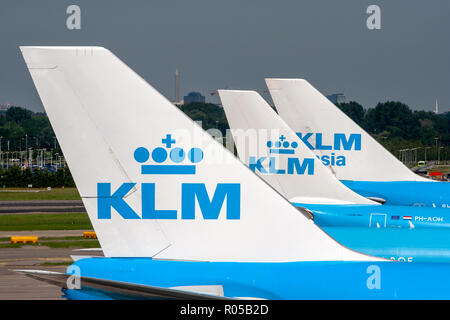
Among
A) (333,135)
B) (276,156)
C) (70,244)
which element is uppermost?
(333,135)

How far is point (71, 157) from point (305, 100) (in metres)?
21.2

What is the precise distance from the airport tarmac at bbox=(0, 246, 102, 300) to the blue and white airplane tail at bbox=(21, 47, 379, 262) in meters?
9.99

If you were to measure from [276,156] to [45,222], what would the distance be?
1688 inches

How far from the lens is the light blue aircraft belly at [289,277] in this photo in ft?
33.5

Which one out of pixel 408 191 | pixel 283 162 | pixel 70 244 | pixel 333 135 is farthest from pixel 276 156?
pixel 70 244

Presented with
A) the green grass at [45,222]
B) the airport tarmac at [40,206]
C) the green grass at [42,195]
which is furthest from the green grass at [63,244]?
the green grass at [42,195]

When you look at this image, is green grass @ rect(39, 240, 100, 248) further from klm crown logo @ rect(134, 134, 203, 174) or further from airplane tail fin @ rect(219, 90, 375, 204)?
klm crown logo @ rect(134, 134, 203, 174)

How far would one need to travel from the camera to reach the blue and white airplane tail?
11211 millimetres

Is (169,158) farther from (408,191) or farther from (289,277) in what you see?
(408,191)

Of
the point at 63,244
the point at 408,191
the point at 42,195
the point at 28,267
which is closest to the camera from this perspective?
the point at 408,191

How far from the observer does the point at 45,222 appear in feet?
203

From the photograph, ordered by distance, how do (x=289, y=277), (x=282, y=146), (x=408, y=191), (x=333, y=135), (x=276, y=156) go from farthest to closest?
(x=333, y=135) → (x=408, y=191) → (x=276, y=156) → (x=282, y=146) → (x=289, y=277)
